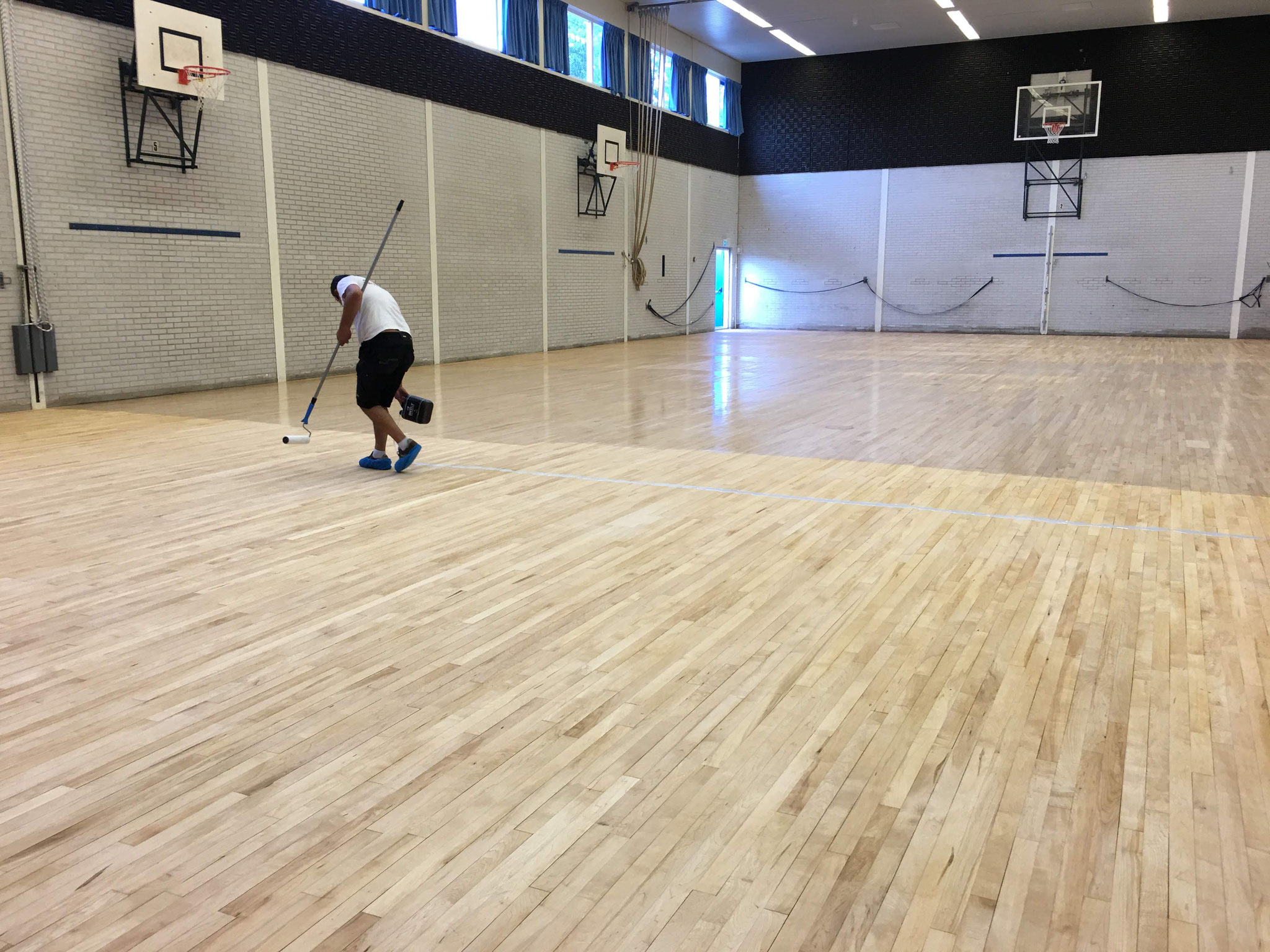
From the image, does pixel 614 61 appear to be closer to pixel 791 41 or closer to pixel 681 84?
pixel 681 84

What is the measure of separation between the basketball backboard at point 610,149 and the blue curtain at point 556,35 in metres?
1.25

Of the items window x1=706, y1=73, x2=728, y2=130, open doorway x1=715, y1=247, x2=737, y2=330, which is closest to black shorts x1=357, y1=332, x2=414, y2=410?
window x1=706, y1=73, x2=728, y2=130

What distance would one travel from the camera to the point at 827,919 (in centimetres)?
192

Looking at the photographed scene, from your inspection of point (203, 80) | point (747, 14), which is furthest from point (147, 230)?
point (747, 14)

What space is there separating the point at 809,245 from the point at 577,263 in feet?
26.3

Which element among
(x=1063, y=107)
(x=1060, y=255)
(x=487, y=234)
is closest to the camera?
(x=487, y=234)

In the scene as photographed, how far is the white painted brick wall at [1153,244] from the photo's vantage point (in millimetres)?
20125

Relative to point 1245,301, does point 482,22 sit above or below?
above

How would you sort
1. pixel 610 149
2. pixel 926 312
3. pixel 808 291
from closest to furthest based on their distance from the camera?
pixel 610 149, pixel 926 312, pixel 808 291

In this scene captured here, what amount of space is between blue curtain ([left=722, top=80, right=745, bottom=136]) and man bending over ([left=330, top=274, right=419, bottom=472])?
18.5m

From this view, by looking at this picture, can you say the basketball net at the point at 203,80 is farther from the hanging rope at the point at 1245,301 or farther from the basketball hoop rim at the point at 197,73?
the hanging rope at the point at 1245,301

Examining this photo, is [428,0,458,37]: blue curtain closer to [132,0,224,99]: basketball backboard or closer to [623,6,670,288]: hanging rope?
[132,0,224,99]: basketball backboard

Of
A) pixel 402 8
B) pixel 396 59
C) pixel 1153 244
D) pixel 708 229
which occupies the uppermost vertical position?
pixel 402 8

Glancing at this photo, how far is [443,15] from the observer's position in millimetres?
13789
